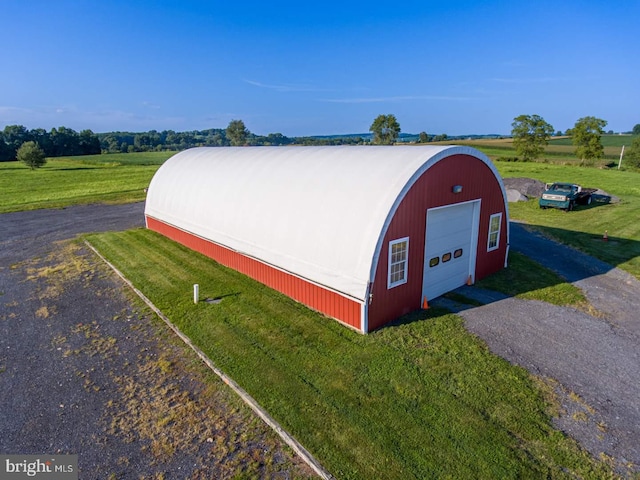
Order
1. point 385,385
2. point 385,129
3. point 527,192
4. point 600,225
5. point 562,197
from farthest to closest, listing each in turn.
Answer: point 385,129, point 527,192, point 562,197, point 600,225, point 385,385

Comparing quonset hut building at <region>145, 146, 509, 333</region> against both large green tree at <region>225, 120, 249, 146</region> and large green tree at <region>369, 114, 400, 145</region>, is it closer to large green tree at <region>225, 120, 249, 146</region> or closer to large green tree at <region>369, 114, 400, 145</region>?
large green tree at <region>369, 114, 400, 145</region>

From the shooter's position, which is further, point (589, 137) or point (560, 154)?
point (560, 154)

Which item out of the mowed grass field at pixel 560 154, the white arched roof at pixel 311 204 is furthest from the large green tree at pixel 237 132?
the white arched roof at pixel 311 204

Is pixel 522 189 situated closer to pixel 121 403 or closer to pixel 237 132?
pixel 121 403

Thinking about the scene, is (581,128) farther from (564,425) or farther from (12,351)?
(12,351)

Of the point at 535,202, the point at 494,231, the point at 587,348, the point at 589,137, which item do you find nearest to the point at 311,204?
the point at 494,231

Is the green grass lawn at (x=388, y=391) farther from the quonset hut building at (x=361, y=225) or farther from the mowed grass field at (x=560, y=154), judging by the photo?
the mowed grass field at (x=560, y=154)

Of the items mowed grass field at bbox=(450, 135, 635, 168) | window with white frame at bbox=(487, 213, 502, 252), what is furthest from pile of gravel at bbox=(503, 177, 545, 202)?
mowed grass field at bbox=(450, 135, 635, 168)
